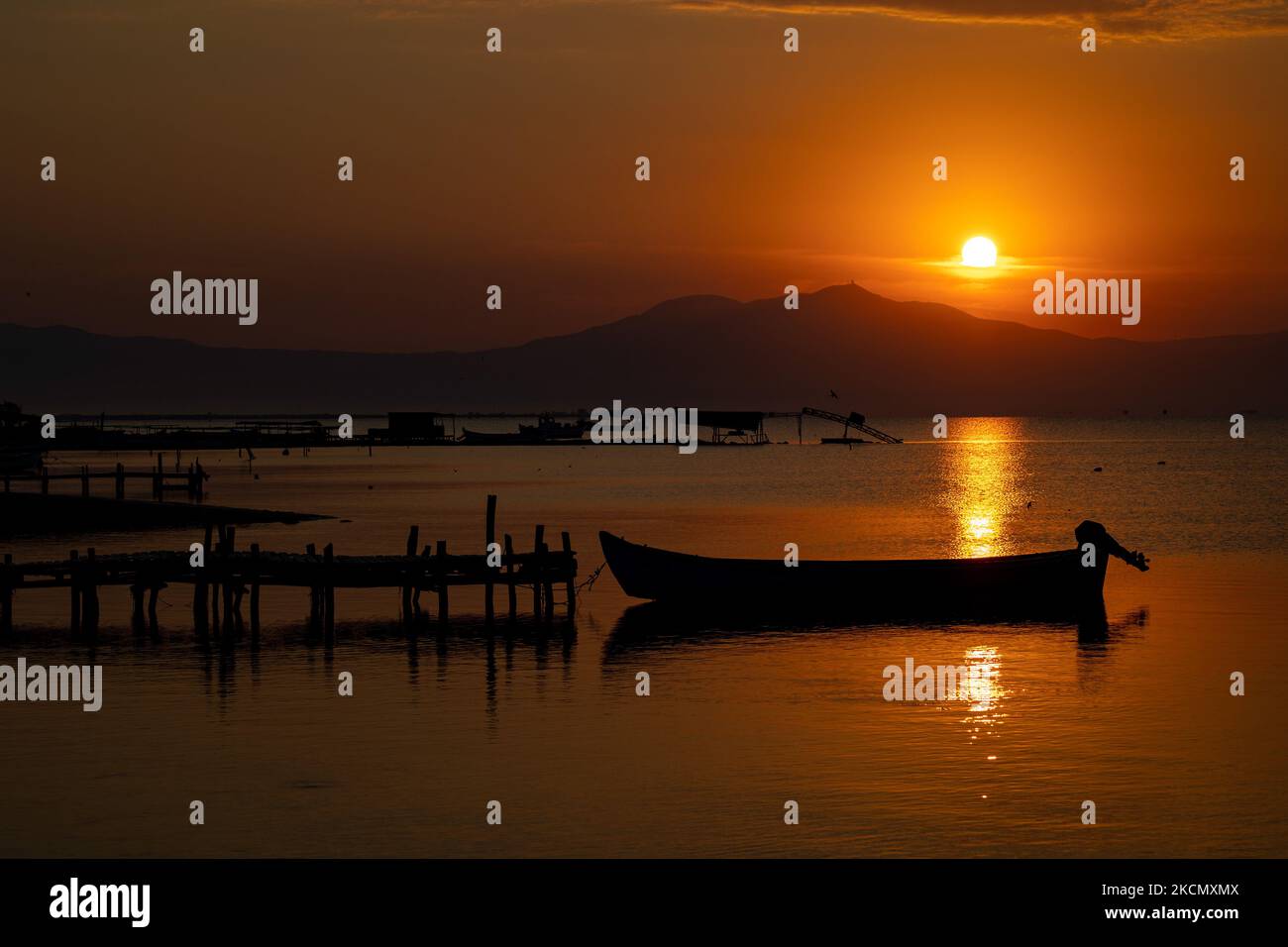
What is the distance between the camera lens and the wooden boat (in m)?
40.6

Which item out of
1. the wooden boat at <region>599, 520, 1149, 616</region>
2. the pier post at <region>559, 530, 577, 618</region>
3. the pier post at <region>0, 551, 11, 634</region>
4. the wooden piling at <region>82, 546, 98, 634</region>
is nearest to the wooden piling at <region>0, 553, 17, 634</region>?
the pier post at <region>0, 551, 11, 634</region>

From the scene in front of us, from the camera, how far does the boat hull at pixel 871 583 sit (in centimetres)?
4056

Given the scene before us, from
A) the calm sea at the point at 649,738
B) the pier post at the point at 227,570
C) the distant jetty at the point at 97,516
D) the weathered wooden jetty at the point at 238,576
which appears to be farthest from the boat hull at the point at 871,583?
the distant jetty at the point at 97,516

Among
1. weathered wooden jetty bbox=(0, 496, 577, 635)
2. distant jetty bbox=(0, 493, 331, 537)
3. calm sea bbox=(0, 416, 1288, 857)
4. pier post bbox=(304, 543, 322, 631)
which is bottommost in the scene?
calm sea bbox=(0, 416, 1288, 857)

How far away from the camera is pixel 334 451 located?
192 meters

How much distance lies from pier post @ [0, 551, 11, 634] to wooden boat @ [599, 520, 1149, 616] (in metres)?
15.4

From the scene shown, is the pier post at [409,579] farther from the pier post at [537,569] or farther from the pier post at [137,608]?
the pier post at [137,608]

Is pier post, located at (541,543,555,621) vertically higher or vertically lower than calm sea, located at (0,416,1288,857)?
higher

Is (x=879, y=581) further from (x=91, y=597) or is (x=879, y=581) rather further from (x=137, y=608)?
(x=91, y=597)

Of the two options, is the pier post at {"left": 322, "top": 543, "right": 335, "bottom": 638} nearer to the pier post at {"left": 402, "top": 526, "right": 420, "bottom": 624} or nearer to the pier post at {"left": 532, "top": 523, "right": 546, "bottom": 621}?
the pier post at {"left": 402, "top": 526, "right": 420, "bottom": 624}

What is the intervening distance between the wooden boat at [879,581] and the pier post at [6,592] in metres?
15.4

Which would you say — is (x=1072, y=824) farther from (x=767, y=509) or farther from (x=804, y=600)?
(x=767, y=509)

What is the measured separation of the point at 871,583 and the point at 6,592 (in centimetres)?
2287
